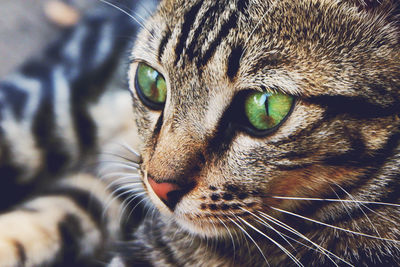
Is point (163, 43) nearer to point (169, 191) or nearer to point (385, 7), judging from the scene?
point (169, 191)

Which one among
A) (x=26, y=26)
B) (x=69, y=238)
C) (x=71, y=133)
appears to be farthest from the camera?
(x=26, y=26)

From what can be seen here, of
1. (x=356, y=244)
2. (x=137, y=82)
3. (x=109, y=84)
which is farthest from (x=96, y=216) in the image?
(x=356, y=244)

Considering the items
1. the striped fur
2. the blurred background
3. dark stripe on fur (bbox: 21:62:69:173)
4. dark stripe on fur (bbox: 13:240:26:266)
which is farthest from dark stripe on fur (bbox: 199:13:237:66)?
the blurred background

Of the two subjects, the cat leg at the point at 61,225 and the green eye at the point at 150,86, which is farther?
the cat leg at the point at 61,225

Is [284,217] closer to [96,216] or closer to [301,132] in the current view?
[301,132]

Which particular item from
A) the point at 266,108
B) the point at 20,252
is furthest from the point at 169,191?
the point at 20,252

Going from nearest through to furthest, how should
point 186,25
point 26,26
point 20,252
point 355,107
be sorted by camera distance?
point 355,107 < point 186,25 < point 20,252 < point 26,26

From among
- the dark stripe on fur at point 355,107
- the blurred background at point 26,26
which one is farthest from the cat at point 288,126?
→ the blurred background at point 26,26

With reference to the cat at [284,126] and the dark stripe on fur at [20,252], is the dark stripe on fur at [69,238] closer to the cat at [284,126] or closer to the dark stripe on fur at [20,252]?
the dark stripe on fur at [20,252]
